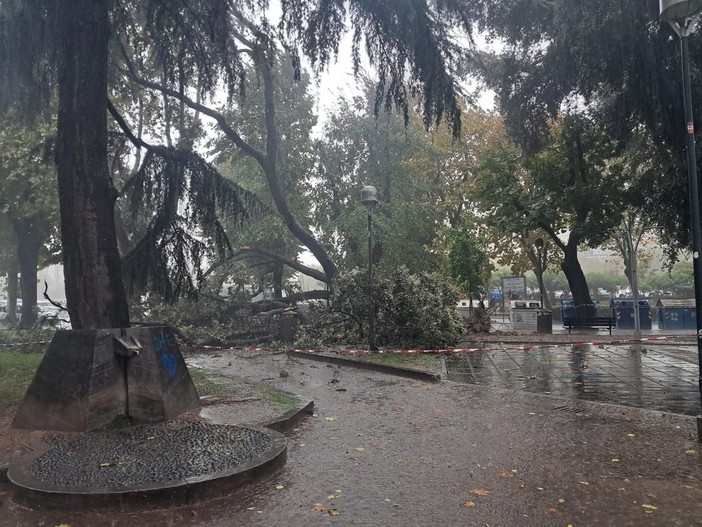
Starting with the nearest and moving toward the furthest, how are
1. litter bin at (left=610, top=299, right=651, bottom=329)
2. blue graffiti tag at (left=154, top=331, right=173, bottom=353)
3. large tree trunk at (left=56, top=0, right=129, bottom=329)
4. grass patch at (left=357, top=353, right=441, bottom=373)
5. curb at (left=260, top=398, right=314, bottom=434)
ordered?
curb at (left=260, top=398, right=314, bottom=434), blue graffiti tag at (left=154, top=331, right=173, bottom=353), large tree trunk at (left=56, top=0, right=129, bottom=329), grass patch at (left=357, top=353, right=441, bottom=373), litter bin at (left=610, top=299, right=651, bottom=329)

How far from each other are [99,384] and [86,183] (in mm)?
2474

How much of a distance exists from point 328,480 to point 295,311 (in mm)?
14738

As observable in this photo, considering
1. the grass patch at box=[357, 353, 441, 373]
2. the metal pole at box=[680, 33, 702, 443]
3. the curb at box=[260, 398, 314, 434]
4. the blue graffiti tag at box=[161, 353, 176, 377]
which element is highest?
the metal pole at box=[680, 33, 702, 443]

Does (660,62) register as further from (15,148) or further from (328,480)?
(15,148)

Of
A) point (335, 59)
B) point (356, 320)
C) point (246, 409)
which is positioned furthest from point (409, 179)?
point (246, 409)

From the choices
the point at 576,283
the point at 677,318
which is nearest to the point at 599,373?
the point at 576,283

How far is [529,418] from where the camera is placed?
7.03 metres

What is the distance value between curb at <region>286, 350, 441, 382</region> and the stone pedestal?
5305 mm

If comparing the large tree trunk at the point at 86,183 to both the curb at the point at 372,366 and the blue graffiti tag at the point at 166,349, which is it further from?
the curb at the point at 372,366

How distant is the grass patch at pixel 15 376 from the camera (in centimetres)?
729

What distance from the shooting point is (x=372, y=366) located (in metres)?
12.2

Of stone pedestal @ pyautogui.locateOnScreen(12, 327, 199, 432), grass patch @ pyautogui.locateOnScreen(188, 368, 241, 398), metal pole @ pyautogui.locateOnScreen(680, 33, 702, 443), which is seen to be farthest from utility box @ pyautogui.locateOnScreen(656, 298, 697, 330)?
stone pedestal @ pyautogui.locateOnScreen(12, 327, 199, 432)

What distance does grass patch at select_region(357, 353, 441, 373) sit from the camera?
11.7m

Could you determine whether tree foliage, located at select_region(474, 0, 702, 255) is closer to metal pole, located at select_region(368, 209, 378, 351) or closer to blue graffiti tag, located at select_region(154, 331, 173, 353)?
metal pole, located at select_region(368, 209, 378, 351)
